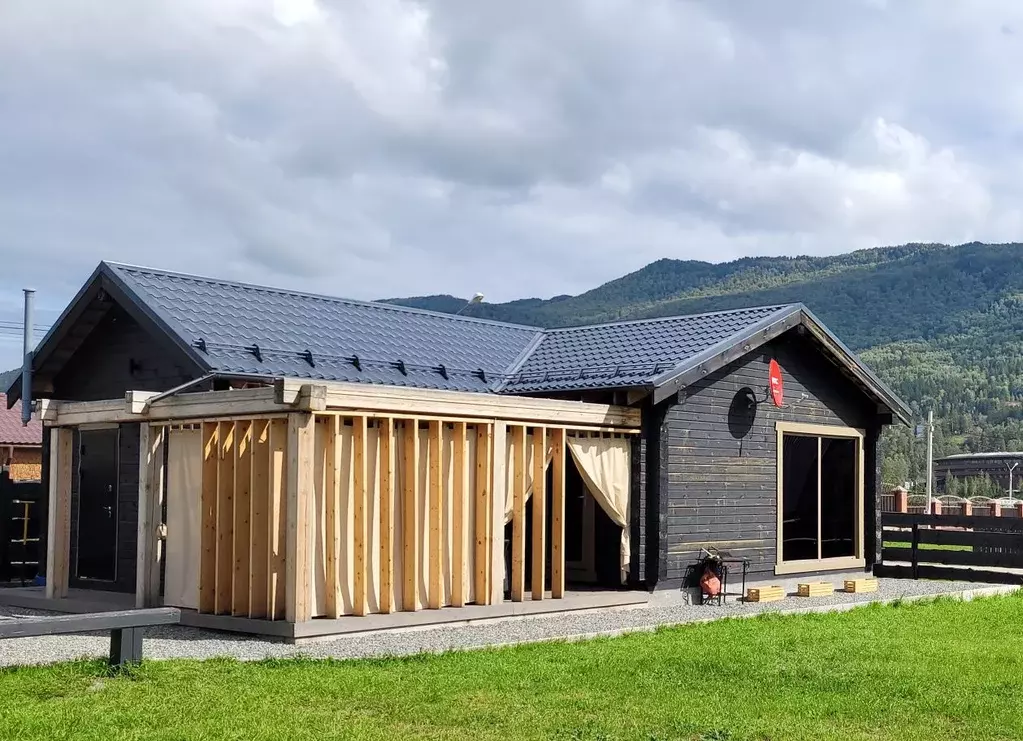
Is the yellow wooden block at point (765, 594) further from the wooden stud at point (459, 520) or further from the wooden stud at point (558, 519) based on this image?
the wooden stud at point (459, 520)

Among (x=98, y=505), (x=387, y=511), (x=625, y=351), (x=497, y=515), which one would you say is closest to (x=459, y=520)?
(x=497, y=515)

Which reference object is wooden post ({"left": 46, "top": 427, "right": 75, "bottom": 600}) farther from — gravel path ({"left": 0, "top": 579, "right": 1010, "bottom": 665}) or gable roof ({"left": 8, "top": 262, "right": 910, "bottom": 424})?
gable roof ({"left": 8, "top": 262, "right": 910, "bottom": 424})

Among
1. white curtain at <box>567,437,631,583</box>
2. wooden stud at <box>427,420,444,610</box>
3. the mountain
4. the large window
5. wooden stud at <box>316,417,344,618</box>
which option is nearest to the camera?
wooden stud at <box>316,417,344,618</box>

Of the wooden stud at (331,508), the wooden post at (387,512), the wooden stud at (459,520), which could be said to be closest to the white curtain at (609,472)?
the wooden stud at (459,520)

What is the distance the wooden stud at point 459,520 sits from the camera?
12773 mm

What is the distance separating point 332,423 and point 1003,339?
14025 cm

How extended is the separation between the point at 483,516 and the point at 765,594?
432cm

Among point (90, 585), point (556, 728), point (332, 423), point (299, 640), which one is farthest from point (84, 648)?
point (556, 728)

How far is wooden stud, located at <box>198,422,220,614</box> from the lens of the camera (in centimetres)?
1232

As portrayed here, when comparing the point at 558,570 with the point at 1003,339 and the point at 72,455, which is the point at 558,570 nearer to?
the point at 72,455

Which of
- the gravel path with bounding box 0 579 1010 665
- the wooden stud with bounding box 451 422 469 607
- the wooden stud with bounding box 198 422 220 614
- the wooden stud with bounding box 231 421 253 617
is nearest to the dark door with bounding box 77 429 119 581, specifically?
the gravel path with bounding box 0 579 1010 665

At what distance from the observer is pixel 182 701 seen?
26.7ft

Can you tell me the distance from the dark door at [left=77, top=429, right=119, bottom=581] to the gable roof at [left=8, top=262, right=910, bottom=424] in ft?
5.28

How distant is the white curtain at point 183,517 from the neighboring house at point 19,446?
2600 centimetres
